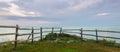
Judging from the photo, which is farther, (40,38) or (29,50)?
(40,38)

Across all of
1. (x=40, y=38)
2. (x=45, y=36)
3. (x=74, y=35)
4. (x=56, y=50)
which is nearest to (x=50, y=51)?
(x=56, y=50)

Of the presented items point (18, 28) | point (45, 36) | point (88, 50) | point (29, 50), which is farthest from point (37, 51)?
point (45, 36)

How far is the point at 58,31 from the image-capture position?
30.7 metres

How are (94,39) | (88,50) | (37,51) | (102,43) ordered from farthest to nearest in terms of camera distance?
(94,39), (102,43), (88,50), (37,51)

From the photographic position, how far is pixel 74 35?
1176 inches

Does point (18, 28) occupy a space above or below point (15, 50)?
above

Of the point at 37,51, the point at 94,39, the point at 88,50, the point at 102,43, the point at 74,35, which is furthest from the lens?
the point at 74,35

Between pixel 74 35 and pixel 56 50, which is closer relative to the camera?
pixel 56 50

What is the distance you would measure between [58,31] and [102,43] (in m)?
7.03

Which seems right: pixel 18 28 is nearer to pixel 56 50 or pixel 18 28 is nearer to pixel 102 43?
pixel 56 50

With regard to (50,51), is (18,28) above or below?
above

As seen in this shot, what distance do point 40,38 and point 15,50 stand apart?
8.58 meters

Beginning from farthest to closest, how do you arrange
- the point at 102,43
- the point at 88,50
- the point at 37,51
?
the point at 102,43, the point at 88,50, the point at 37,51

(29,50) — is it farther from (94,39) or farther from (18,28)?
(94,39)
